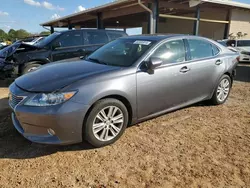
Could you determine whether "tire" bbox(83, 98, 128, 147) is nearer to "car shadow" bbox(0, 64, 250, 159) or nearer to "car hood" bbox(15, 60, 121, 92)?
"car shadow" bbox(0, 64, 250, 159)

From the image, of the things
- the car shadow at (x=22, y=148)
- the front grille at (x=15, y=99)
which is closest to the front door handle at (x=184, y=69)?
the car shadow at (x=22, y=148)

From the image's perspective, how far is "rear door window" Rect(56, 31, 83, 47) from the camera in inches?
274

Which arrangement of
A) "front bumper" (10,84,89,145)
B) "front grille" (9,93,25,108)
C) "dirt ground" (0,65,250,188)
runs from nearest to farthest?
"dirt ground" (0,65,250,188) < "front bumper" (10,84,89,145) < "front grille" (9,93,25,108)

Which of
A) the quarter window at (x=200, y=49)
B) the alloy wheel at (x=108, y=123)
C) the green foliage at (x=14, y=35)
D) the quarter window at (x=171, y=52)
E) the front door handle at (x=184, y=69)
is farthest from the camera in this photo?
the green foliage at (x=14, y=35)

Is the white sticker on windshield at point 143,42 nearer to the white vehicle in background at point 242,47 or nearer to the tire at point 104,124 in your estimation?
the tire at point 104,124

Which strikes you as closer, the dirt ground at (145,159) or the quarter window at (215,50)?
the dirt ground at (145,159)

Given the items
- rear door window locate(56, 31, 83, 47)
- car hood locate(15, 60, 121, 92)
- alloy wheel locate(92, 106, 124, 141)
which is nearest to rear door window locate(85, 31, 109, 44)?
rear door window locate(56, 31, 83, 47)

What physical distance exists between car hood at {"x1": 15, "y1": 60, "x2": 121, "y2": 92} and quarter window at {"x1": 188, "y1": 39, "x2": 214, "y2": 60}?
1691 mm

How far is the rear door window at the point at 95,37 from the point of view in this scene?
7.25 meters

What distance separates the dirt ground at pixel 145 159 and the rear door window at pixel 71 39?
3.78m

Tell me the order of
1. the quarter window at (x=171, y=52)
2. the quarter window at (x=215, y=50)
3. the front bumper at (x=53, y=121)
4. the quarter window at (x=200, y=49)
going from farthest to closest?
the quarter window at (x=215, y=50)
the quarter window at (x=200, y=49)
the quarter window at (x=171, y=52)
the front bumper at (x=53, y=121)

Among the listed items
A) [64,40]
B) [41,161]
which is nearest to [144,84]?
[41,161]

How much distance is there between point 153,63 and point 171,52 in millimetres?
680

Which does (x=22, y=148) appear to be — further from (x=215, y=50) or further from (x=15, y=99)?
(x=215, y=50)
